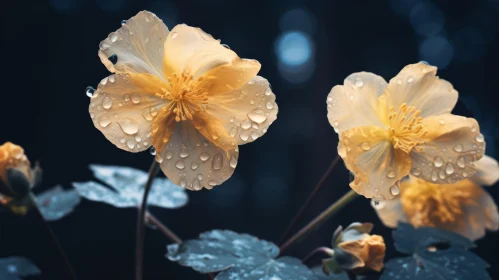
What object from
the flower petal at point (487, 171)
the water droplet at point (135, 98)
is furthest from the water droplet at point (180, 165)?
the flower petal at point (487, 171)

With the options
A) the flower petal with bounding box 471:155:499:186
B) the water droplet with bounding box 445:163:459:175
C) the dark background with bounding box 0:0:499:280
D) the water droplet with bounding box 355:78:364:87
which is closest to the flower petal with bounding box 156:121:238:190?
the water droplet with bounding box 355:78:364:87

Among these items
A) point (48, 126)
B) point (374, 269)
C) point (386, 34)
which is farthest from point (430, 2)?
point (374, 269)

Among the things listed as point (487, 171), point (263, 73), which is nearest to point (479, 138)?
point (487, 171)

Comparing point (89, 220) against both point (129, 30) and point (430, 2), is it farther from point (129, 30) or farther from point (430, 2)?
point (430, 2)

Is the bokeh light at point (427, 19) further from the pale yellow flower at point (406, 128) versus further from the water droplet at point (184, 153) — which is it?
the water droplet at point (184, 153)

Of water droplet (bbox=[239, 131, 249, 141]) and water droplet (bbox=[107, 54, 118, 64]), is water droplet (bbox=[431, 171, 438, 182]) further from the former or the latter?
water droplet (bbox=[107, 54, 118, 64])
